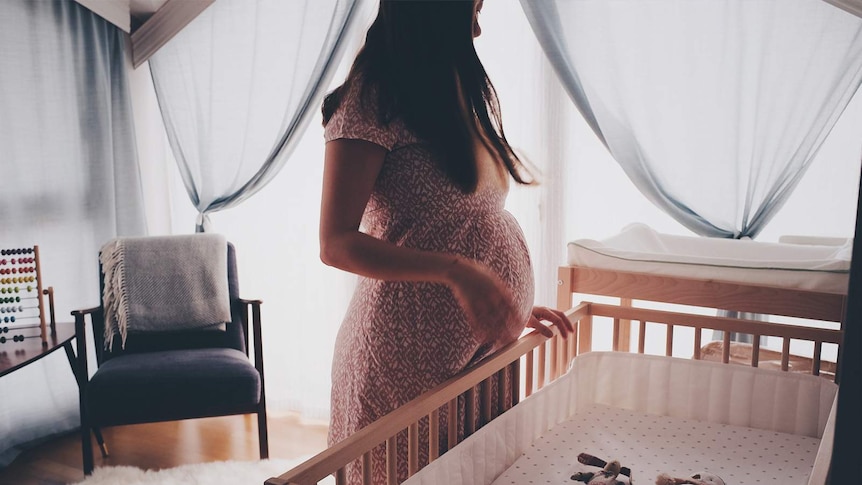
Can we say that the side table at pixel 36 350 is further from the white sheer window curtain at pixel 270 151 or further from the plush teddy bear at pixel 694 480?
the plush teddy bear at pixel 694 480

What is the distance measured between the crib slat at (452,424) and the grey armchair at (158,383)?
125cm

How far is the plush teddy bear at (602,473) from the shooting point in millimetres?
1171

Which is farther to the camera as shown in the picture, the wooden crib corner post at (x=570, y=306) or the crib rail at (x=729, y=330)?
the wooden crib corner post at (x=570, y=306)

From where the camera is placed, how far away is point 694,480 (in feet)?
3.79

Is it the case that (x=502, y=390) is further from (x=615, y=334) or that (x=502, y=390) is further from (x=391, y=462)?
(x=615, y=334)

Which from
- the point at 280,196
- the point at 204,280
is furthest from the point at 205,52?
the point at 204,280

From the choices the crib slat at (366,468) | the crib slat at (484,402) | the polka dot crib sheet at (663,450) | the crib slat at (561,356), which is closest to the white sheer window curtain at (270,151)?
the crib slat at (561,356)

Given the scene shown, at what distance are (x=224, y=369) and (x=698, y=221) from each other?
1575mm

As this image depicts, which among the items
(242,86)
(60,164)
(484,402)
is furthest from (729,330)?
(60,164)

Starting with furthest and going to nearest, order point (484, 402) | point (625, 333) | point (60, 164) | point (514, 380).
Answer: point (60, 164) < point (625, 333) < point (514, 380) < point (484, 402)

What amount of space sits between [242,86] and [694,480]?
224 cm

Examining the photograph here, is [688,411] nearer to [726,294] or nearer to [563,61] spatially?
[726,294]

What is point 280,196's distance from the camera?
2.76m

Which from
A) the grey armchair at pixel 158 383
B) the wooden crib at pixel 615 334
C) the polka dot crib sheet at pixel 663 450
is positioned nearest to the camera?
the wooden crib at pixel 615 334
